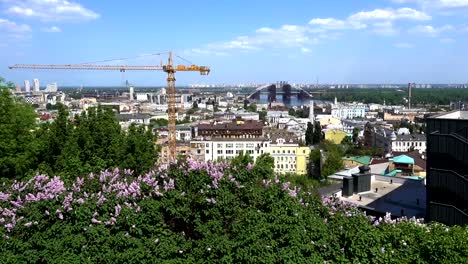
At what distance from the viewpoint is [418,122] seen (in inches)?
4001

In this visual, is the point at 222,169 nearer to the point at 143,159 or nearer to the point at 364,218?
the point at 364,218

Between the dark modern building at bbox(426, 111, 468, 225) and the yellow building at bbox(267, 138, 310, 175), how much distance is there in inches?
1578

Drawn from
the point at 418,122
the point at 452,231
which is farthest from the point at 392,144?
the point at 452,231

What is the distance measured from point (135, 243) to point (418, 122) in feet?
340

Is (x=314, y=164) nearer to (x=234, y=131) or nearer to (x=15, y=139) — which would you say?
(x=234, y=131)

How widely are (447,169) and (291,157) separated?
134 ft

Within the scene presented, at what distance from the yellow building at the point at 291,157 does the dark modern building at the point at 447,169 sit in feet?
131

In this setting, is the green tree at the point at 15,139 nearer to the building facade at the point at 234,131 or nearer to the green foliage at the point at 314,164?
the green foliage at the point at 314,164

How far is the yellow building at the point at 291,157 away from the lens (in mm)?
52656

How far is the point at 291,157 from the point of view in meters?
52.8

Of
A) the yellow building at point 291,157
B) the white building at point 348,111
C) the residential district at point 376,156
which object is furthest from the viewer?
the white building at point 348,111

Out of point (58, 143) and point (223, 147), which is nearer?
point (58, 143)

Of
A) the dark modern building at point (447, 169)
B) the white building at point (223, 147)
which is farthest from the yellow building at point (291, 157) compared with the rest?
the dark modern building at point (447, 169)

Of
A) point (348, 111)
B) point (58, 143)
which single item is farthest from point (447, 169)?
point (348, 111)
